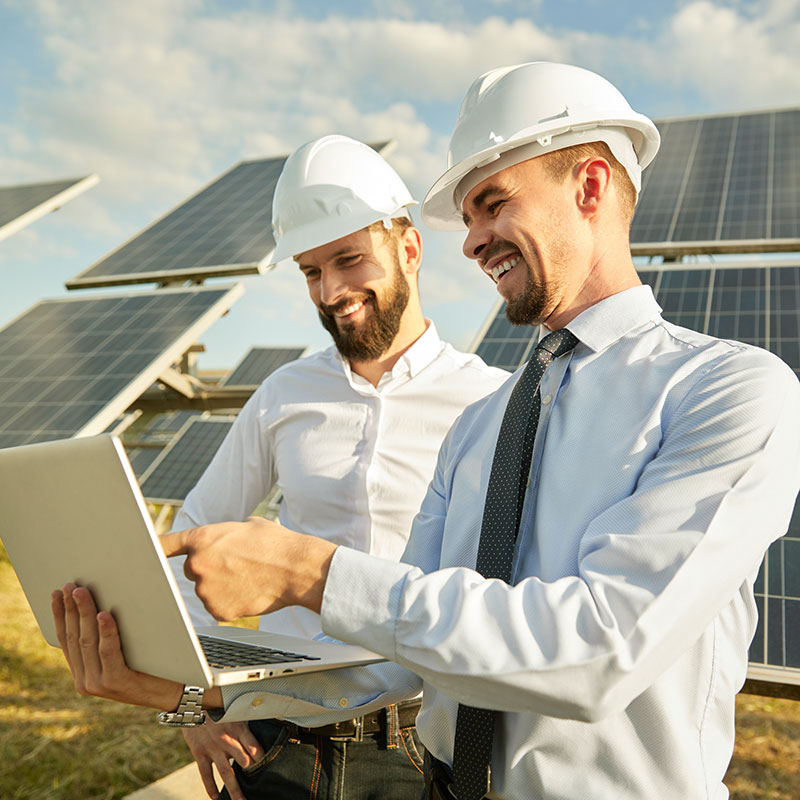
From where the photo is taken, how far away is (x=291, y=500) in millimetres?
2887

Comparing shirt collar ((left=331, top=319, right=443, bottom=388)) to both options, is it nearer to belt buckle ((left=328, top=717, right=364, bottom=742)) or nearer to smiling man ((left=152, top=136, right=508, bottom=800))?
smiling man ((left=152, top=136, right=508, bottom=800))

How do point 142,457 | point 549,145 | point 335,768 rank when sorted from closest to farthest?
point 549,145 → point 335,768 → point 142,457

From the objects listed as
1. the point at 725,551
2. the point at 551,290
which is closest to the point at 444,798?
the point at 725,551

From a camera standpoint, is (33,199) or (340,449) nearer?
(340,449)

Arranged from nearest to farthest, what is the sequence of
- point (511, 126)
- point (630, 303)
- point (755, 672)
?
point (630, 303)
point (511, 126)
point (755, 672)

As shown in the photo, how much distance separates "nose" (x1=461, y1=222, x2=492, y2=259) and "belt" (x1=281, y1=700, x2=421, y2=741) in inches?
52.7

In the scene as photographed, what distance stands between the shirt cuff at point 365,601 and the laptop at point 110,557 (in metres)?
0.19

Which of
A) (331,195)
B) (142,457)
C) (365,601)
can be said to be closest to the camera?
(365,601)

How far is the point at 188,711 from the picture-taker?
1.76 m

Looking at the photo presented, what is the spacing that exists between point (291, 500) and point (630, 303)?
5.07 ft

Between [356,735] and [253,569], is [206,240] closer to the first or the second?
[356,735]

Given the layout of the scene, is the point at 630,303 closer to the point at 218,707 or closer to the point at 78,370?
the point at 218,707

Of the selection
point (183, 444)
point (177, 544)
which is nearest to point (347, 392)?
point (177, 544)

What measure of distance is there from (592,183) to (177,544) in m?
1.26
